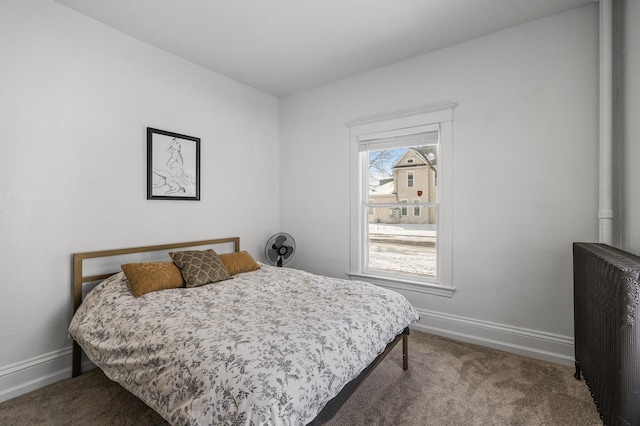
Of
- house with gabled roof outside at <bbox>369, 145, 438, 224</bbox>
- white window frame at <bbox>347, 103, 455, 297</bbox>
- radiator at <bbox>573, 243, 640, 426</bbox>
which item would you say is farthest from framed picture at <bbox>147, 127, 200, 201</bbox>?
radiator at <bbox>573, 243, 640, 426</bbox>

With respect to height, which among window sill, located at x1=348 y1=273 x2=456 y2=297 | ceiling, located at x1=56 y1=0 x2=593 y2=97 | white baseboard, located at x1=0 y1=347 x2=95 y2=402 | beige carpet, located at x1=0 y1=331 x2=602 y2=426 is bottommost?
beige carpet, located at x1=0 y1=331 x2=602 y2=426

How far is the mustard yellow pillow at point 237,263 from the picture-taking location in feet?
9.91

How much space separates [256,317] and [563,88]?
9.80 ft

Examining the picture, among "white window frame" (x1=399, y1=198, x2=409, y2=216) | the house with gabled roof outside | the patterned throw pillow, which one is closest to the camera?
the patterned throw pillow

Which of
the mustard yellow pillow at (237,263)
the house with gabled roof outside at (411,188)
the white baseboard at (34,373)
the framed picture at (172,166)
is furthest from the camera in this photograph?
the house with gabled roof outside at (411,188)

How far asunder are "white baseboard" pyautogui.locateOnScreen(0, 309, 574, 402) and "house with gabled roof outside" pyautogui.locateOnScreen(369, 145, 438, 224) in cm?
104

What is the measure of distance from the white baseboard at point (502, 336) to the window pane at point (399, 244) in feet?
1.57

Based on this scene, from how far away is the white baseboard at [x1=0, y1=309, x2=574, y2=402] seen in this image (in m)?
2.18

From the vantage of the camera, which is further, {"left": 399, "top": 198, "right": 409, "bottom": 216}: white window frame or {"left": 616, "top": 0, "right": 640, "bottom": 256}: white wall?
{"left": 399, "top": 198, "right": 409, "bottom": 216}: white window frame

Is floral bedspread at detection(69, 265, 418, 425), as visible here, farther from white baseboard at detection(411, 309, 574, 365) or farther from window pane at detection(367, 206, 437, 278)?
window pane at detection(367, 206, 437, 278)

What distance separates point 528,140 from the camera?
2641 mm

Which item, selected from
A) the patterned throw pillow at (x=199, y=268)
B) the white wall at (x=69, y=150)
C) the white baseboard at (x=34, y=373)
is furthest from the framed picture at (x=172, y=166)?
the white baseboard at (x=34, y=373)

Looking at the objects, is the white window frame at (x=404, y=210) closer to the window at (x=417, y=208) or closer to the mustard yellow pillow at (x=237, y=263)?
the window at (x=417, y=208)

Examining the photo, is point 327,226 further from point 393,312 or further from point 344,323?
point 344,323
